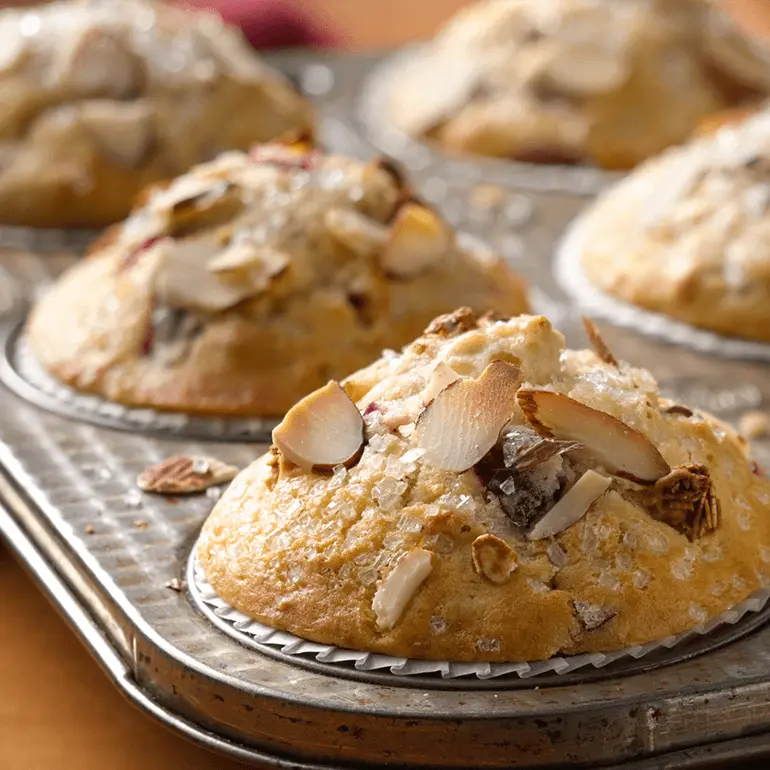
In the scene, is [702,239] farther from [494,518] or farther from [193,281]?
[494,518]

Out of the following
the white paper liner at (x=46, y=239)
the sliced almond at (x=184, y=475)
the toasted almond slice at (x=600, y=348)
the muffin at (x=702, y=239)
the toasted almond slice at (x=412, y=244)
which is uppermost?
the toasted almond slice at (x=600, y=348)

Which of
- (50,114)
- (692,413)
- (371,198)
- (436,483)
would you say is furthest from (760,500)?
(50,114)

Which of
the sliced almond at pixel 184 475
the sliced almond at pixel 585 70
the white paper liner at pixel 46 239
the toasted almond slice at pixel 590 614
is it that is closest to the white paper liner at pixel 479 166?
the sliced almond at pixel 585 70

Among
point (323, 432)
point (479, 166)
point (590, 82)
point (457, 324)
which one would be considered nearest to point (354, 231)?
point (457, 324)

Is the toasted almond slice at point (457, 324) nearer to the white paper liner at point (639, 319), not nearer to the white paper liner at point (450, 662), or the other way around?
the white paper liner at point (450, 662)

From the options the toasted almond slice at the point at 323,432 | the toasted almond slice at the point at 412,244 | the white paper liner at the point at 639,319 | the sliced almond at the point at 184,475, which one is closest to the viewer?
the toasted almond slice at the point at 323,432

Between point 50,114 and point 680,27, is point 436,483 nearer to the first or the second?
point 50,114
